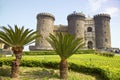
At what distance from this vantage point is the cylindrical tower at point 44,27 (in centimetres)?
6281

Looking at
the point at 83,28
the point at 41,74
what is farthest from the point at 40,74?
the point at 83,28

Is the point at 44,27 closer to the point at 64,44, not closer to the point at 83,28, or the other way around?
the point at 83,28

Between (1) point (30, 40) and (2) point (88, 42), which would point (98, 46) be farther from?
(1) point (30, 40)

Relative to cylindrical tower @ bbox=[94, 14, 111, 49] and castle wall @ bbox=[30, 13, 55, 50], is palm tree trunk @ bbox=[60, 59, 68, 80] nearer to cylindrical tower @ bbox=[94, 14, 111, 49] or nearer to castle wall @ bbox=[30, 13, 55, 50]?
castle wall @ bbox=[30, 13, 55, 50]

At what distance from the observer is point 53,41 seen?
20.9 m

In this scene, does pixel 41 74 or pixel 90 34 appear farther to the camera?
pixel 90 34

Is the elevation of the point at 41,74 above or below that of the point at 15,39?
below

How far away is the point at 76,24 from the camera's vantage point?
64812 mm

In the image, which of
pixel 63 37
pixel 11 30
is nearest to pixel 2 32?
pixel 11 30

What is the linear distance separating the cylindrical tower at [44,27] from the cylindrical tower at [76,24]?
217 inches

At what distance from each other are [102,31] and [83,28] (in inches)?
217

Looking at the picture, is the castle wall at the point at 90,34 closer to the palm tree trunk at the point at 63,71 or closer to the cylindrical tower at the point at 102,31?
the cylindrical tower at the point at 102,31

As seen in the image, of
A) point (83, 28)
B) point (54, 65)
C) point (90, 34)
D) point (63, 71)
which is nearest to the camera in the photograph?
point (63, 71)

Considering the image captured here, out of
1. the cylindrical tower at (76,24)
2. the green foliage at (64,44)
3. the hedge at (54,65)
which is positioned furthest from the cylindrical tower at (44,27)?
the green foliage at (64,44)
